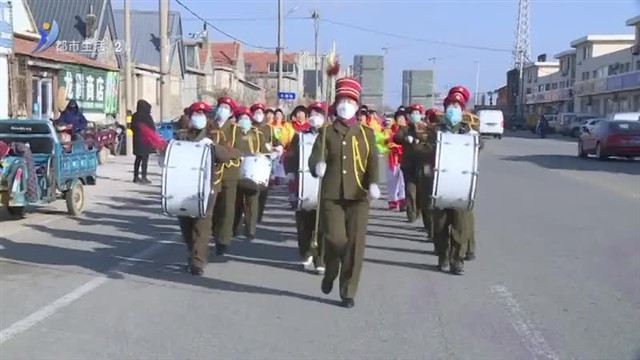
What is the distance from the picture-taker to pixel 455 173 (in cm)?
901

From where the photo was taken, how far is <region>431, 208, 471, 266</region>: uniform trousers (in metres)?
9.09

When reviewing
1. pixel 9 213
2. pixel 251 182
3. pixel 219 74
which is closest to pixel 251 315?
pixel 251 182

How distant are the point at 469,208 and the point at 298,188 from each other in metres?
1.80

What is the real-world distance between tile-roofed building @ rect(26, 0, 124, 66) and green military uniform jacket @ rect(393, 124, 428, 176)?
3405 centimetres

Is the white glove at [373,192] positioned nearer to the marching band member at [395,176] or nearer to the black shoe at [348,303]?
the black shoe at [348,303]

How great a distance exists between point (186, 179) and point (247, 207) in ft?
8.04

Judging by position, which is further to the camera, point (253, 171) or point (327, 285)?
point (253, 171)

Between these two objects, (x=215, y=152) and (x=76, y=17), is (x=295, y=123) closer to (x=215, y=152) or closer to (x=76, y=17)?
(x=215, y=152)

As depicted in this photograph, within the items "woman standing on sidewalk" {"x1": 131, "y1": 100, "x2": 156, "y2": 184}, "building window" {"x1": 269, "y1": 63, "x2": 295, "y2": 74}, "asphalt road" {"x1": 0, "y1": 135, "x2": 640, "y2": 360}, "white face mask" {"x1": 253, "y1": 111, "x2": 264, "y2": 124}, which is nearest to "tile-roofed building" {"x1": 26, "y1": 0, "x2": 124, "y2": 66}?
"woman standing on sidewalk" {"x1": 131, "y1": 100, "x2": 156, "y2": 184}

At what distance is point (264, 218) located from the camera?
545 inches

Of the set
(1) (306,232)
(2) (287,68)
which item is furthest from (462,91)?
(2) (287,68)

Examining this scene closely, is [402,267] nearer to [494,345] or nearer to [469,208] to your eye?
[469,208]

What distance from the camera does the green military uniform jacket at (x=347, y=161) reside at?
24.8 ft

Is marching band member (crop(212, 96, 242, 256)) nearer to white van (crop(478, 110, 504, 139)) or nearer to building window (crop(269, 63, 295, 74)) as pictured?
white van (crop(478, 110, 504, 139))
